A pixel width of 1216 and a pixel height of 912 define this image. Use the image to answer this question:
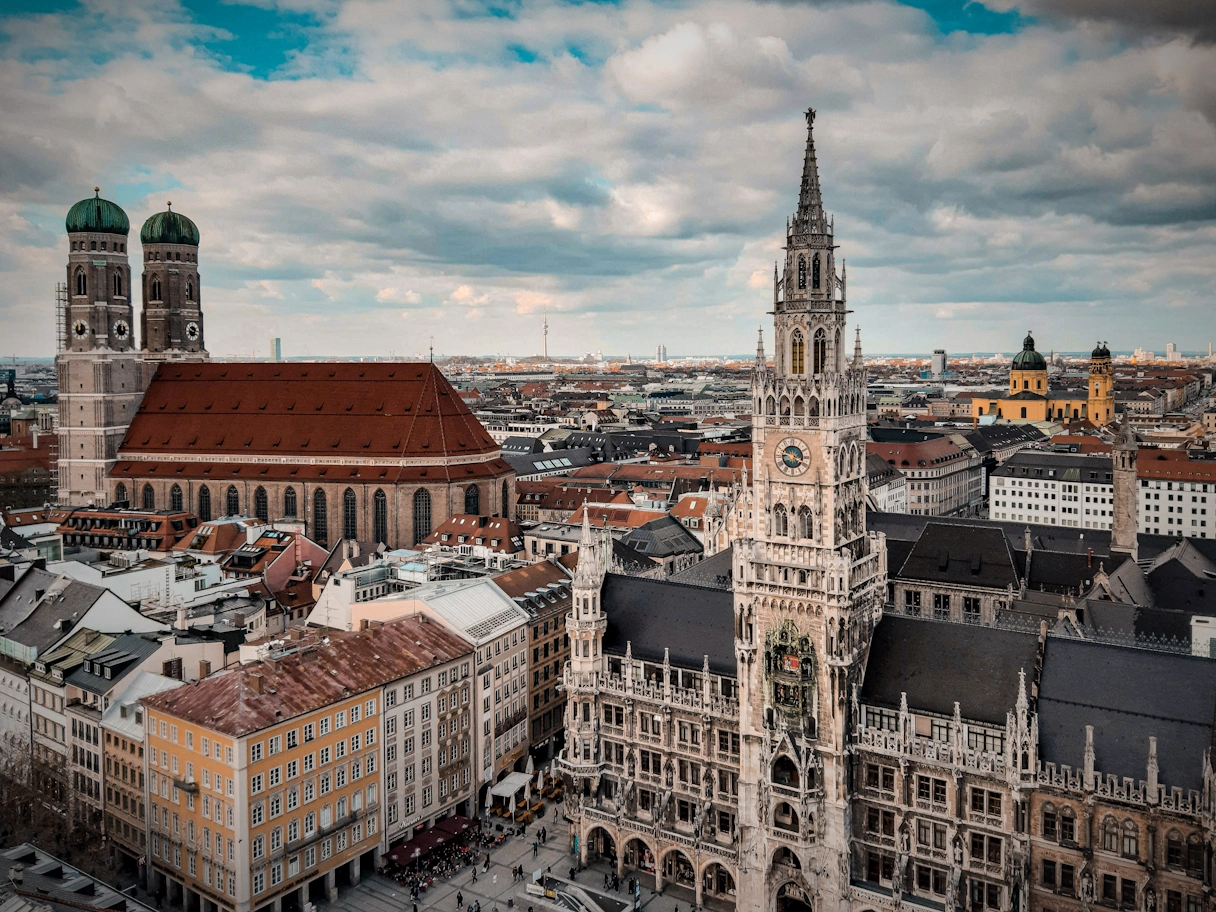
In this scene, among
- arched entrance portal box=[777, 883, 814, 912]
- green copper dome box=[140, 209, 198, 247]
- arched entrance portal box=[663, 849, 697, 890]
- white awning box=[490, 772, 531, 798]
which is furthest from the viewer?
green copper dome box=[140, 209, 198, 247]

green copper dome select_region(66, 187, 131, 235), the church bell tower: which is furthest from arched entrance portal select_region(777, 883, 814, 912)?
green copper dome select_region(66, 187, 131, 235)

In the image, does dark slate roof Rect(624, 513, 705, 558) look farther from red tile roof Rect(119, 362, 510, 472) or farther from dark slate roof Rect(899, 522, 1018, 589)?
red tile roof Rect(119, 362, 510, 472)

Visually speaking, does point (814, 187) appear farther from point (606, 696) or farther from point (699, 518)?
point (699, 518)

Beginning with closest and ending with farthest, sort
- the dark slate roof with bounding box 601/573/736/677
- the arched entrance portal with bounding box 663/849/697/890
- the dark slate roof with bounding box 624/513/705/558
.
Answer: the arched entrance portal with bounding box 663/849/697/890 < the dark slate roof with bounding box 601/573/736/677 < the dark slate roof with bounding box 624/513/705/558

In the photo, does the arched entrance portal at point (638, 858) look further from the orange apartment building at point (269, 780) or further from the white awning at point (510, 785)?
the orange apartment building at point (269, 780)

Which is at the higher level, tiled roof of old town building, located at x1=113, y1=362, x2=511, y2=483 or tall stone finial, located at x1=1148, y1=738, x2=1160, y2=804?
tiled roof of old town building, located at x1=113, y1=362, x2=511, y2=483

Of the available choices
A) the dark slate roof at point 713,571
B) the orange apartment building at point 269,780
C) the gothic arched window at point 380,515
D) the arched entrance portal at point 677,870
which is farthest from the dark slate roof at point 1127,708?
the gothic arched window at point 380,515
